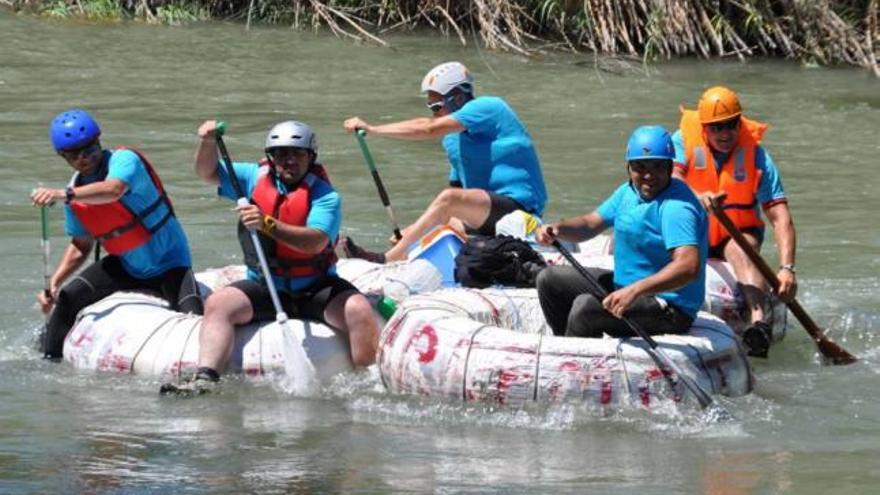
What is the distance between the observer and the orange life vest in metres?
9.84

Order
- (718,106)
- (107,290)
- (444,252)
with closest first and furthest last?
(107,290), (718,106), (444,252)

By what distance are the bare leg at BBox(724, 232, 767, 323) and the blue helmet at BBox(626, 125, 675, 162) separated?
61.6 inches

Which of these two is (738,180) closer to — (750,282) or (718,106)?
(718,106)

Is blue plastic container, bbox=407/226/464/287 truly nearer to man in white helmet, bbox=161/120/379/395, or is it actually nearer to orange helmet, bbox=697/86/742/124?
man in white helmet, bbox=161/120/379/395

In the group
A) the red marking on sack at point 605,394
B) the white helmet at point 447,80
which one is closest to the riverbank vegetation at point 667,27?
the white helmet at point 447,80

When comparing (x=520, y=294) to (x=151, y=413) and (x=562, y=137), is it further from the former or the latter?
(x=562, y=137)

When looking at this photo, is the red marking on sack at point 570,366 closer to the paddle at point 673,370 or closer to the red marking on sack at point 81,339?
the paddle at point 673,370

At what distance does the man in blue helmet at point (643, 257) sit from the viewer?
8.05 meters

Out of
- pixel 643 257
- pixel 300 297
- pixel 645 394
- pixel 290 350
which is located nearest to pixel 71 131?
pixel 300 297

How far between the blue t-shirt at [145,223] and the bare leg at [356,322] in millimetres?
922

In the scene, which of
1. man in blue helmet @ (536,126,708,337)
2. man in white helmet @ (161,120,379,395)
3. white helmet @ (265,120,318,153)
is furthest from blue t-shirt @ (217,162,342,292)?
man in blue helmet @ (536,126,708,337)

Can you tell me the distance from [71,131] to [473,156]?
264cm

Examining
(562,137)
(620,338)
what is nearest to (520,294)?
(620,338)

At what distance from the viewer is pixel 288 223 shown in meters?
8.70
